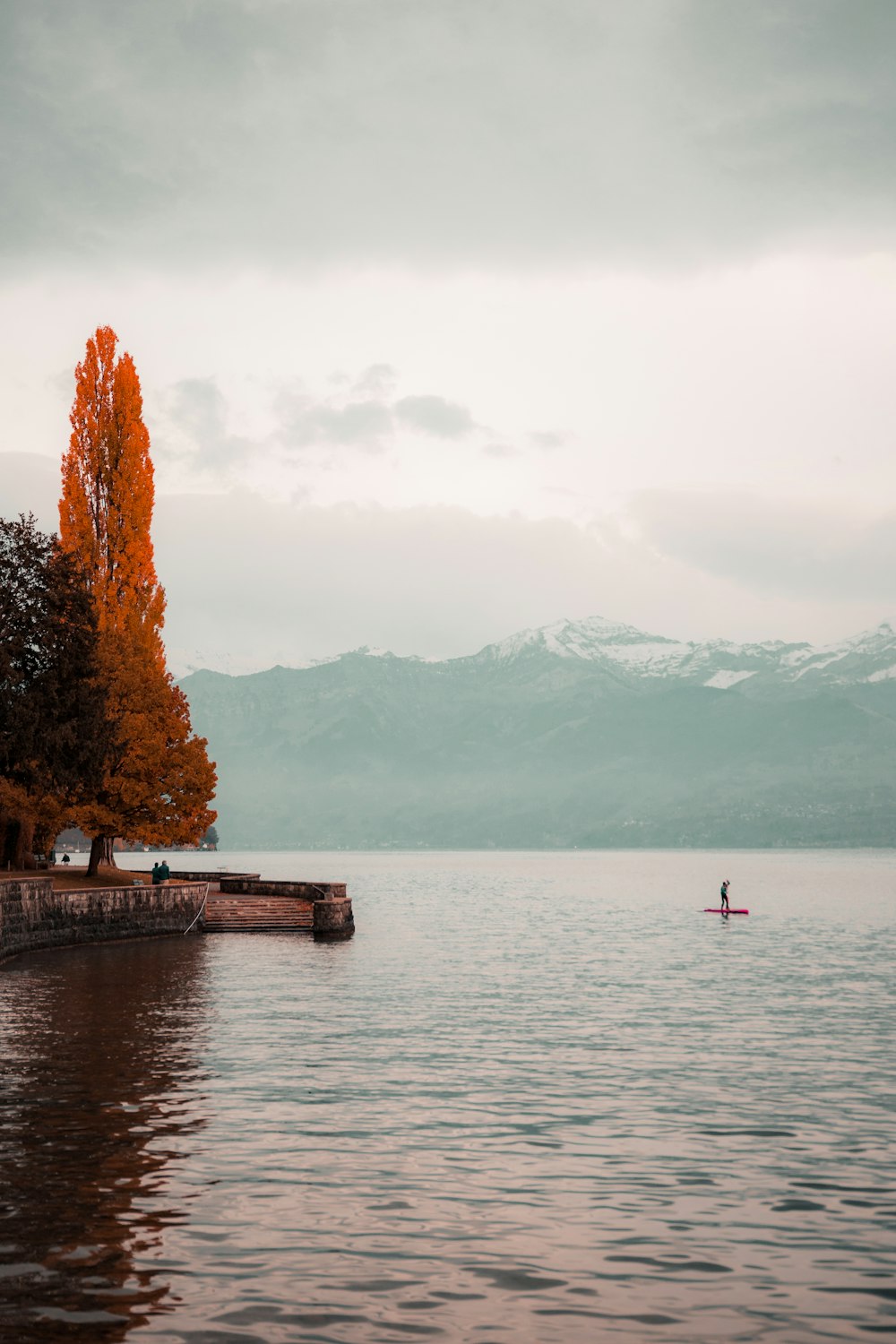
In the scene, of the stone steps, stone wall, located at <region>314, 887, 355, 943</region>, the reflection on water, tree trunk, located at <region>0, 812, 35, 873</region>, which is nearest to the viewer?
the reflection on water

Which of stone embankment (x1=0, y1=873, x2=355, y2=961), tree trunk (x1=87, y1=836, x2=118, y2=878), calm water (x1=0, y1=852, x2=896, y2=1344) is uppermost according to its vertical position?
tree trunk (x1=87, y1=836, x2=118, y2=878)

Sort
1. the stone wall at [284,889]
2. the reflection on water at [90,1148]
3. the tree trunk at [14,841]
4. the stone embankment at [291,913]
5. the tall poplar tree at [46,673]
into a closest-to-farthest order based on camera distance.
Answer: the reflection on water at [90,1148]
the tall poplar tree at [46,673]
the stone embankment at [291,913]
the tree trunk at [14,841]
the stone wall at [284,889]

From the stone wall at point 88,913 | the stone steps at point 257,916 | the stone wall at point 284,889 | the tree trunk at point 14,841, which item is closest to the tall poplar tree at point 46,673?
the stone wall at point 88,913

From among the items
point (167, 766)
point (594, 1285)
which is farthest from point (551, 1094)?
point (167, 766)

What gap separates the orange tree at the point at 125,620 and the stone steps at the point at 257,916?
4.86 m

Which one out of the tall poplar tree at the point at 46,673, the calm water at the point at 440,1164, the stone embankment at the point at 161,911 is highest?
the tall poplar tree at the point at 46,673

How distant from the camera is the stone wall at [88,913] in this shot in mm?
52344

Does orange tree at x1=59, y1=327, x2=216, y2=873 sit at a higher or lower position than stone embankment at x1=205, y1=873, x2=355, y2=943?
higher

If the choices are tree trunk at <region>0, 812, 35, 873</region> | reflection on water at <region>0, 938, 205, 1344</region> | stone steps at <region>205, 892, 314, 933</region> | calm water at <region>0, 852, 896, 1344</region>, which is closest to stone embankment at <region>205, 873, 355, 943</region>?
stone steps at <region>205, 892, 314, 933</region>

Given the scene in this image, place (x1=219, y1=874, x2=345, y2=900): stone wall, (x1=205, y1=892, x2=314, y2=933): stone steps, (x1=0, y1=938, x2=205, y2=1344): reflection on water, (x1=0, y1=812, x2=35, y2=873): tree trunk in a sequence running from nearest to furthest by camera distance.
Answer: (x1=0, y1=938, x2=205, y2=1344): reflection on water < (x1=205, y1=892, x2=314, y2=933): stone steps < (x1=0, y1=812, x2=35, y2=873): tree trunk < (x1=219, y1=874, x2=345, y2=900): stone wall

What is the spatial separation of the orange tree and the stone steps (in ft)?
16.0

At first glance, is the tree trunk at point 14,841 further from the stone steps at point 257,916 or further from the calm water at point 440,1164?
the calm water at point 440,1164

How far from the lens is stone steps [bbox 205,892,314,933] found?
7019cm

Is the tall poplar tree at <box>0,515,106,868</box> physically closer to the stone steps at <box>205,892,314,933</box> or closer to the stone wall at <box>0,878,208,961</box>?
the stone wall at <box>0,878,208,961</box>
